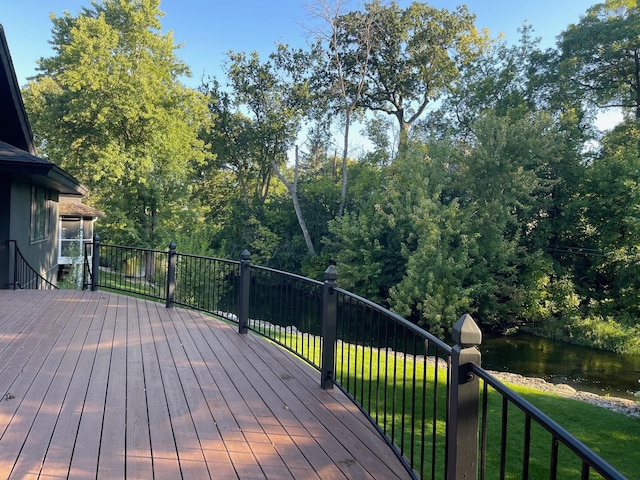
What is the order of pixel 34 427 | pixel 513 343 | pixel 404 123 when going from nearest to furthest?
pixel 34 427
pixel 513 343
pixel 404 123

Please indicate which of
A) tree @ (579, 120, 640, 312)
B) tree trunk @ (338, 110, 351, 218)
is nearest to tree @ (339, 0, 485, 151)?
tree trunk @ (338, 110, 351, 218)

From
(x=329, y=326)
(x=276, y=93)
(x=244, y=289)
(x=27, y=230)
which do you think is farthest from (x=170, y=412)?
(x=276, y=93)

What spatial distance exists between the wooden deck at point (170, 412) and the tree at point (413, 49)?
18781mm

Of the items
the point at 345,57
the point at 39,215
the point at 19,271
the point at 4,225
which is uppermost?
the point at 345,57

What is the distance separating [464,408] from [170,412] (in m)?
2.09

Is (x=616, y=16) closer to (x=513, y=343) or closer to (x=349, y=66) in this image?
(x=349, y=66)

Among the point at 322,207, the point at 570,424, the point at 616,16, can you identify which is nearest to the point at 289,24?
the point at 322,207

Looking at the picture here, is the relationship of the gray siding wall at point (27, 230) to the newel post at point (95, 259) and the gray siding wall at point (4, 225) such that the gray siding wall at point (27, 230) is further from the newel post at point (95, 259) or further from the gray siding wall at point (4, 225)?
the newel post at point (95, 259)

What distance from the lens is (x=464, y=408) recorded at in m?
1.76

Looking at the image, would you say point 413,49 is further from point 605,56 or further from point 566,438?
point 566,438

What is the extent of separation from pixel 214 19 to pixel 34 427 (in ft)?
73.7

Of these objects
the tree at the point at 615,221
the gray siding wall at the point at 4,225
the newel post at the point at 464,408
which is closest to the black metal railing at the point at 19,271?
the gray siding wall at the point at 4,225

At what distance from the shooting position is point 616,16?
17641 millimetres

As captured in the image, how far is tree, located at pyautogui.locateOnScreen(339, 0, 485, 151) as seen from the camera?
22266mm
